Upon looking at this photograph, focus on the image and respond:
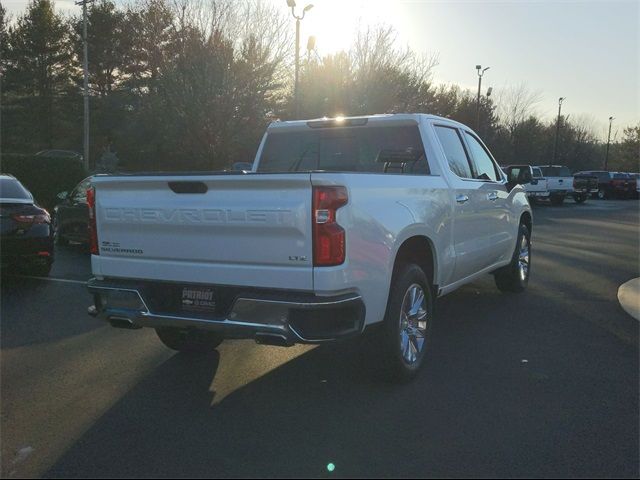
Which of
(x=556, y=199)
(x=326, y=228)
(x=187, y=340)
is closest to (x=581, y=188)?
(x=556, y=199)

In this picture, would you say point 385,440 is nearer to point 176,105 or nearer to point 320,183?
point 320,183

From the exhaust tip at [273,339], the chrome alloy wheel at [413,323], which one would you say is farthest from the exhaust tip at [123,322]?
the chrome alloy wheel at [413,323]

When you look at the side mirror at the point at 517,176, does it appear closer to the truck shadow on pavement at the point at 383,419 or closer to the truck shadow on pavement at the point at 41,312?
the truck shadow on pavement at the point at 383,419

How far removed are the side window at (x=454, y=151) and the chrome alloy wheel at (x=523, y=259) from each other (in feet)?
7.25

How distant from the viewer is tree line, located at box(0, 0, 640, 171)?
2658 centimetres

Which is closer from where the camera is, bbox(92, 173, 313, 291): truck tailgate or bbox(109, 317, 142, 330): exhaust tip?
bbox(92, 173, 313, 291): truck tailgate

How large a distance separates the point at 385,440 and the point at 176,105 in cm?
2473

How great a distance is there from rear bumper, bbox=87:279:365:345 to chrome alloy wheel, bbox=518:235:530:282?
474cm

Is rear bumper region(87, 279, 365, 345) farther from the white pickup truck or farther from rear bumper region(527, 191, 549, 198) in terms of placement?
rear bumper region(527, 191, 549, 198)

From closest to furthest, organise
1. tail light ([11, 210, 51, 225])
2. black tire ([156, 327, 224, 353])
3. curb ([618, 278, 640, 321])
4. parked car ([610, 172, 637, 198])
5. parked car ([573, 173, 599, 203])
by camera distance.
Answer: black tire ([156, 327, 224, 353]) → curb ([618, 278, 640, 321]) → tail light ([11, 210, 51, 225]) → parked car ([573, 173, 599, 203]) → parked car ([610, 172, 637, 198])

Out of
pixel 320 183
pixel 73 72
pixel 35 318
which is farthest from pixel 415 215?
pixel 73 72

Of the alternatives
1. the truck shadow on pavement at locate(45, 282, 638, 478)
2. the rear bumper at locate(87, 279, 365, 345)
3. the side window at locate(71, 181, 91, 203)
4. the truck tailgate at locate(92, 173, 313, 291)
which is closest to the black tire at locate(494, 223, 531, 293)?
the truck shadow on pavement at locate(45, 282, 638, 478)

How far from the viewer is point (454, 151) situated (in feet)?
19.8

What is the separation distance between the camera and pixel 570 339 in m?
5.84
